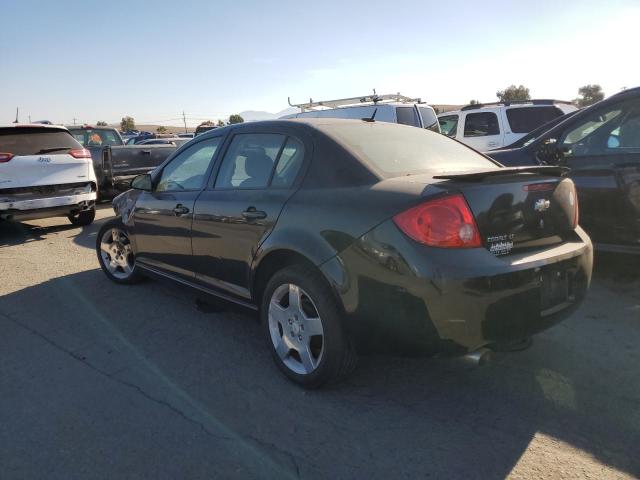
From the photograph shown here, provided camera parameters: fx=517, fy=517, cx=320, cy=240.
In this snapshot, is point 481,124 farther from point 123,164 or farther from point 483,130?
point 123,164

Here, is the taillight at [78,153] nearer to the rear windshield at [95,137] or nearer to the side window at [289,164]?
the rear windshield at [95,137]

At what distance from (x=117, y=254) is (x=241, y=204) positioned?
2.52 m

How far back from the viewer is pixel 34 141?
8.03 metres

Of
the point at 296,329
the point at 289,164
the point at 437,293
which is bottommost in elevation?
the point at 296,329

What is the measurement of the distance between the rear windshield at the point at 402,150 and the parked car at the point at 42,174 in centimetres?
613

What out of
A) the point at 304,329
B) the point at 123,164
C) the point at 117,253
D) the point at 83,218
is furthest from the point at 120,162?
the point at 304,329

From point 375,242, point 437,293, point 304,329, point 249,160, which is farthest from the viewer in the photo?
point 249,160

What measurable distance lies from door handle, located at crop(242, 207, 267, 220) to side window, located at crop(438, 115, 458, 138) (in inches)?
368

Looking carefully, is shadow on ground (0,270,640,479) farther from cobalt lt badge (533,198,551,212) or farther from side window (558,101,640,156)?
side window (558,101,640,156)

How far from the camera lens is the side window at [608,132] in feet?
15.4

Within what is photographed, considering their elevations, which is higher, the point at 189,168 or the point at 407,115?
the point at 407,115

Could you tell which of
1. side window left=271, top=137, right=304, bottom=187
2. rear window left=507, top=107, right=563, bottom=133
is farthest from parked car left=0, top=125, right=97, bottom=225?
rear window left=507, top=107, right=563, bottom=133

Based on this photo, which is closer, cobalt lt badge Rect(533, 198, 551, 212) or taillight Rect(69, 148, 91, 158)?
cobalt lt badge Rect(533, 198, 551, 212)

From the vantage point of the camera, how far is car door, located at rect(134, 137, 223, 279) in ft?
13.6
